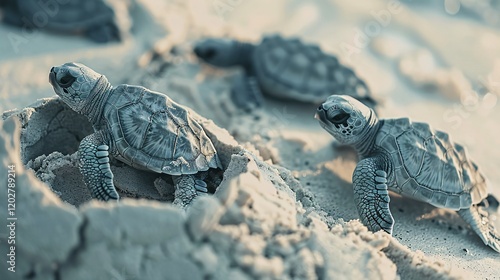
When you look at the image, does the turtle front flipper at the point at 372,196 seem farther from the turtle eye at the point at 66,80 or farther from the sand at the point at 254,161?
the turtle eye at the point at 66,80

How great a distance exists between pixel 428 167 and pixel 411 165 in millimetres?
110

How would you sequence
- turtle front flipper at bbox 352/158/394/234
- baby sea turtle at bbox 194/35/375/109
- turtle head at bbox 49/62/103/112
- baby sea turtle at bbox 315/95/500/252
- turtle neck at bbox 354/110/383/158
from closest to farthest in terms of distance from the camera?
turtle head at bbox 49/62/103/112 → turtle front flipper at bbox 352/158/394/234 → baby sea turtle at bbox 315/95/500/252 → turtle neck at bbox 354/110/383/158 → baby sea turtle at bbox 194/35/375/109

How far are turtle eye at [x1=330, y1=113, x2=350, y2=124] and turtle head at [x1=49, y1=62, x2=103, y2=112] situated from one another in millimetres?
1505

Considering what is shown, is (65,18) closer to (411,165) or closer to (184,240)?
(411,165)

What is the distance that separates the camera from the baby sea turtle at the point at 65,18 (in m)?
5.32

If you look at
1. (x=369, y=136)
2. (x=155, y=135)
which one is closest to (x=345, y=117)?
(x=369, y=136)

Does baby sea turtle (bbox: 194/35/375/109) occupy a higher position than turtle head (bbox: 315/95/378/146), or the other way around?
turtle head (bbox: 315/95/378/146)

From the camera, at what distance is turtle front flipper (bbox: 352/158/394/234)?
3023 mm

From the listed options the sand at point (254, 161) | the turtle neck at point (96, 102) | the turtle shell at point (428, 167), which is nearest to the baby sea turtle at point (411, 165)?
the turtle shell at point (428, 167)

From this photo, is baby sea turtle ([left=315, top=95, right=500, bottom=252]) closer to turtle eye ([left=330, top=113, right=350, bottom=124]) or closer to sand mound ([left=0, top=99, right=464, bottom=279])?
turtle eye ([left=330, top=113, right=350, bottom=124])

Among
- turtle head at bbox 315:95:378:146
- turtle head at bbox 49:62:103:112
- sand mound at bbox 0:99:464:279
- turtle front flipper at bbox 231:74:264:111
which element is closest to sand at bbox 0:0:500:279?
sand mound at bbox 0:99:464:279

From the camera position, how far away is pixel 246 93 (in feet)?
15.8

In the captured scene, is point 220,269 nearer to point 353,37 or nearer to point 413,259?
point 413,259

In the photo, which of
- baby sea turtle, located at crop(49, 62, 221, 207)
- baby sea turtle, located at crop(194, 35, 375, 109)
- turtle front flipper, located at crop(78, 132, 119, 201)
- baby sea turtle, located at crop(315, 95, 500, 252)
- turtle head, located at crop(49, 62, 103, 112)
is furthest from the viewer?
baby sea turtle, located at crop(194, 35, 375, 109)
